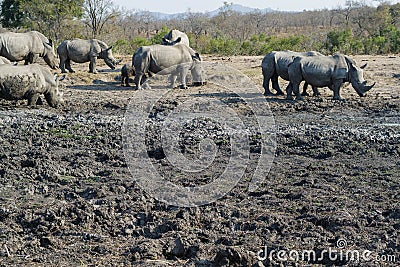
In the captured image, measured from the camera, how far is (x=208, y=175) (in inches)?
345

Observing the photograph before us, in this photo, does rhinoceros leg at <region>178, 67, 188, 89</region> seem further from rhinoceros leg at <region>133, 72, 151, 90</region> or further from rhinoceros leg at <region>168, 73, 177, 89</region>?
rhinoceros leg at <region>133, 72, 151, 90</region>

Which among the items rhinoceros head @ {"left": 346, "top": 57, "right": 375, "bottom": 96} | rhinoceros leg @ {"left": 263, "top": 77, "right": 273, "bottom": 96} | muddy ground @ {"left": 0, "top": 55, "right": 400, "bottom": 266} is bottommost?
muddy ground @ {"left": 0, "top": 55, "right": 400, "bottom": 266}

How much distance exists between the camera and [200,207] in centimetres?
720

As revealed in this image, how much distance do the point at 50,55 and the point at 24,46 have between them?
1.32 meters

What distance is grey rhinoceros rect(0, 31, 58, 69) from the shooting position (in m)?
19.7

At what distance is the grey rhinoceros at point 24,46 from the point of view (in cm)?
1969

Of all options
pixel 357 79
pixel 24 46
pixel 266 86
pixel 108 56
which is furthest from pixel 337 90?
pixel 24 46

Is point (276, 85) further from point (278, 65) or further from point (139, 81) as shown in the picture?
point (139, 81)

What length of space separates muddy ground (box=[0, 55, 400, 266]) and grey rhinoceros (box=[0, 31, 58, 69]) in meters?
7.13

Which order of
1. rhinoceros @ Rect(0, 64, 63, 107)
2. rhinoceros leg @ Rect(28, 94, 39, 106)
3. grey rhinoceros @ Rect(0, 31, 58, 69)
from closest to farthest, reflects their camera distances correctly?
rhinoceros @ Rect(0, 64, 63, 107) → rhinoceros leg @ Rect(28, 94, 39, 106) → grey rhinoceros @ Rect(0, 31, 58, 69)

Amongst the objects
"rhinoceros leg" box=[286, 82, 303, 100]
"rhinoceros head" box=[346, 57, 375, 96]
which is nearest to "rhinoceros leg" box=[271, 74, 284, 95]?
"rhinoceros leg" box=[286, 82, 303, 100]

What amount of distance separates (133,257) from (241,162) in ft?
13.1

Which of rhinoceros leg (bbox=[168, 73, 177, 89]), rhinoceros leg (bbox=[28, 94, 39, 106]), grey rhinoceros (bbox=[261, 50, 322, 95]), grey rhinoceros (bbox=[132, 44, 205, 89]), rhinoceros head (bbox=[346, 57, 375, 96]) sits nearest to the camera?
rhinoceros leg (bbox=[28, 94, 39, 106])

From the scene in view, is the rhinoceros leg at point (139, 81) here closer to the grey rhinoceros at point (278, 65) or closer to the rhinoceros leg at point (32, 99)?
the grey rhinoceros at point (278, 65)
